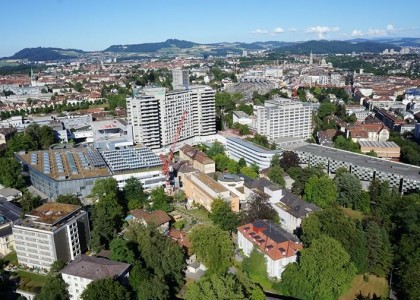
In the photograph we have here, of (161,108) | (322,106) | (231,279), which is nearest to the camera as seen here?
(231,279)

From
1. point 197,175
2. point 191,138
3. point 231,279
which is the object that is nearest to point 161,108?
point 191,138

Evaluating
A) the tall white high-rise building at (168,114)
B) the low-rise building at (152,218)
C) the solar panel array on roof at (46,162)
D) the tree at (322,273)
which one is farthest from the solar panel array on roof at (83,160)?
the tree at (322,273)

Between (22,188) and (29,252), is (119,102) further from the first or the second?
(29,252)

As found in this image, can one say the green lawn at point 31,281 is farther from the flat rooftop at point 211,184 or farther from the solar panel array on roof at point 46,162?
the flat rooftop at point 211,184

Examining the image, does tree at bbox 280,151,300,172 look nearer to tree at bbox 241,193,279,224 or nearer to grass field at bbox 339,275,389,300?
tree at bbox 241,193,279,224

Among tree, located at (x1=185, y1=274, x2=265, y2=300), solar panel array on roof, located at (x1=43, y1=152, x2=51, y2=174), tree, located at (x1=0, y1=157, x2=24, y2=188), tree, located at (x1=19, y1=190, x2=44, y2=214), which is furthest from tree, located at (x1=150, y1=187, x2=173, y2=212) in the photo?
tree, located at (x1=0, y1=157, x2=24, y2=188)
